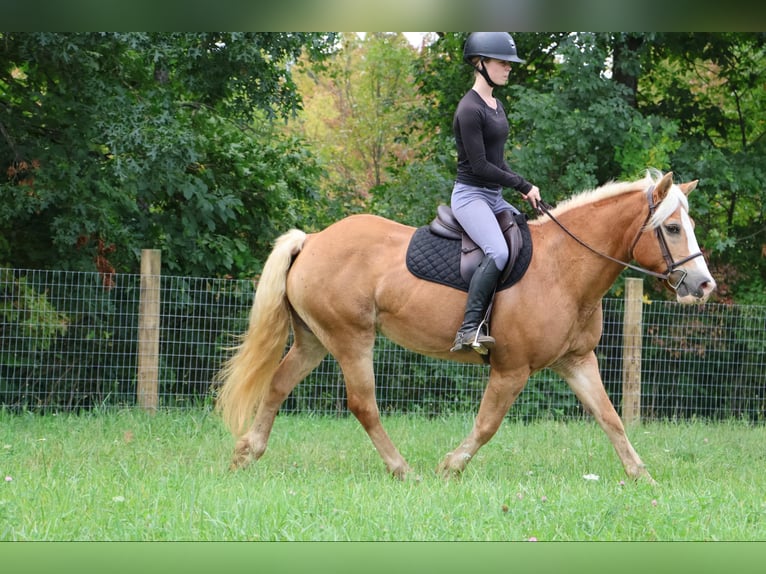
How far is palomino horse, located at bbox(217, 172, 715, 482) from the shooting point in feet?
19.6

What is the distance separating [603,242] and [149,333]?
5351 mm

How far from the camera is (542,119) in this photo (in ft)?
40.2

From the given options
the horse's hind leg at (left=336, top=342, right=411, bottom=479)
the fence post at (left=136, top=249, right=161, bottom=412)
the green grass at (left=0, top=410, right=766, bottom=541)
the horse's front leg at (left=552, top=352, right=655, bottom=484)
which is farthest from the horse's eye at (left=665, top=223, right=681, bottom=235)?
the fence post at (left=136, top=249, right=161, bottom=412)

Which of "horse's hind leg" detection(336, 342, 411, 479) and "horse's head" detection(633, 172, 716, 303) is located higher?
"horse's head" detection(633, 172, 716, 303)

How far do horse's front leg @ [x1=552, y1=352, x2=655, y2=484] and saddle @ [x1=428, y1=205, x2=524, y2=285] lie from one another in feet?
2.97

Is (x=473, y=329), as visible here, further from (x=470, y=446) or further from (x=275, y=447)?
(x=275, y=447)

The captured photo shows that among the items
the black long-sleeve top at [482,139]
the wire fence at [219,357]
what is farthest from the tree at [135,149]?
the black long-sleeve top at [482,139]

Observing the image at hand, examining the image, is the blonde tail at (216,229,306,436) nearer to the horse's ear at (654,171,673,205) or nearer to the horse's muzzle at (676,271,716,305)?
the horse's ear at (654,171,673,205)

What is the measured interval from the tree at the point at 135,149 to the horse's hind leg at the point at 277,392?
13.4 feet

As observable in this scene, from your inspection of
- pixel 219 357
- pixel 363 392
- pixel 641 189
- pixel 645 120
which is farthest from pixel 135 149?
pixel 645 120

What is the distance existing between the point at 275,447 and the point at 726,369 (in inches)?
261

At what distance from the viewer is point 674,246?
5793mm
